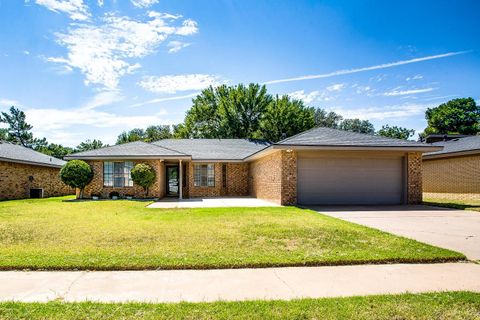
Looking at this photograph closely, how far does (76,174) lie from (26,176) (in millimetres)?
5879

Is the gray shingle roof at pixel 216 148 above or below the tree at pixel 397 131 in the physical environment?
below

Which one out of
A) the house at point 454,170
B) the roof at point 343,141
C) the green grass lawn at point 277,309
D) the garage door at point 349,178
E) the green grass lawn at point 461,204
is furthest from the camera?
the house at point 454,170

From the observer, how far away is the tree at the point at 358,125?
58341 millimetres

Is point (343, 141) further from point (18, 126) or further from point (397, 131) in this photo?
point (18, 126)

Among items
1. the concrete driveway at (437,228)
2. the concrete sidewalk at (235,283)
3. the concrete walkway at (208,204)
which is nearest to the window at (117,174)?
the concrete walkway at (208,204)

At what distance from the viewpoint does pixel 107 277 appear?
4129mm

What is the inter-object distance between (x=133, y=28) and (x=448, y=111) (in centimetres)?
4527

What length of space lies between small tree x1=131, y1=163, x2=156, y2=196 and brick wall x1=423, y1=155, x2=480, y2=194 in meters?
16.8

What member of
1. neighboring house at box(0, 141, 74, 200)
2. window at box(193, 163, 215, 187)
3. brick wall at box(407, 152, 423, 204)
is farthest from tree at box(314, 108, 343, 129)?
neighboring house at box(0, 141, 74, 200)

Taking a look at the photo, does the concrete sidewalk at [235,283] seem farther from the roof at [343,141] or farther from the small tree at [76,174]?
the small tree at [76,174]

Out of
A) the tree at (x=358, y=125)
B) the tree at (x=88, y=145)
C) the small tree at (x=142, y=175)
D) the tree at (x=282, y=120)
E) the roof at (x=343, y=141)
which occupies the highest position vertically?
the tree at (x=358, y=125)

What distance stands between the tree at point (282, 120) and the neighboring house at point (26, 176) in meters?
19.1

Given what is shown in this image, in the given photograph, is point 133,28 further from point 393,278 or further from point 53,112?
point 53,112

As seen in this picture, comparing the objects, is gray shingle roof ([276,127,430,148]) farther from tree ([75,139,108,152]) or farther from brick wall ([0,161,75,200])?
tree ([75,139,108,152])
